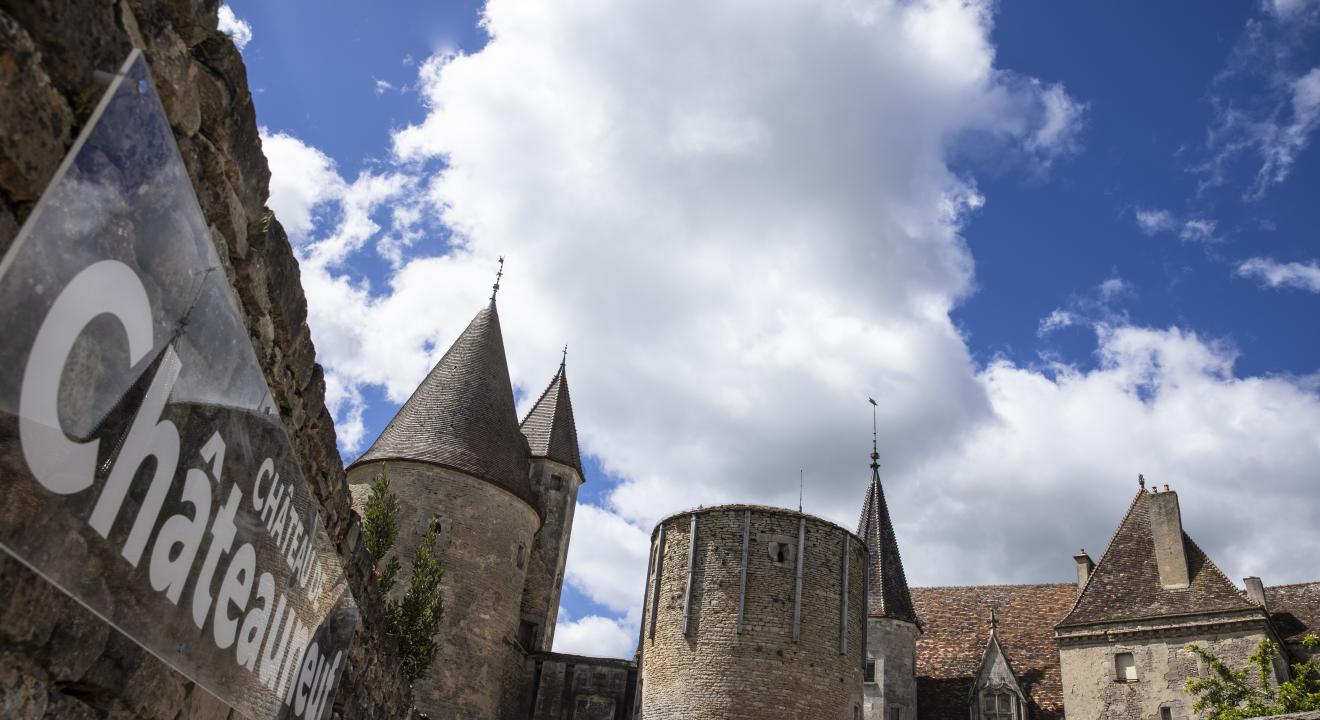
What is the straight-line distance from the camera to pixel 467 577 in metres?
24.6

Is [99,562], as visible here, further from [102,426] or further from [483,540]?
[483,540]

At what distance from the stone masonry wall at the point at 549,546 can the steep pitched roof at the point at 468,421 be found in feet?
4.94

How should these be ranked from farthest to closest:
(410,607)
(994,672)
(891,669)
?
(891,669) → (994,672) → (410,607)

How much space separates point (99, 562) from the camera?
9.02ft

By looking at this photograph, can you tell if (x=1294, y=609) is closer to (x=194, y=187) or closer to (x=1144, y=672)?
(x=1144, y=672)

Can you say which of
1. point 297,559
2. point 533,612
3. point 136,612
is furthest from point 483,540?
point 136,612

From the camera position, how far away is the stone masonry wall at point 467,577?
2373 centimetres

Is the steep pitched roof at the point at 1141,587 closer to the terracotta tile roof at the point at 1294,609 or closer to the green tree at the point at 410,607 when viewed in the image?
the terracotta tile roof at the point at 1294,609

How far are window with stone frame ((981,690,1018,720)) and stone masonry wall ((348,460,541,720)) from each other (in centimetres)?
1367

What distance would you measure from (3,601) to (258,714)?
2092 mm

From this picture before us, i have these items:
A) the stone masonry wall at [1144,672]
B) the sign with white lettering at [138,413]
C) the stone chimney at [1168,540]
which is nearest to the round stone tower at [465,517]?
the stone masonry wall at [1144,672]

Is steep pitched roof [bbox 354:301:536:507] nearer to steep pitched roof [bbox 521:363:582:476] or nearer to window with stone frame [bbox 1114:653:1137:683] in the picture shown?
steep pitched roof [bbox 521:363:582:476]

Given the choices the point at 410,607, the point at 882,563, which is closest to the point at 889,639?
the point at 882,563

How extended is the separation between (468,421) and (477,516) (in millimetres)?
3002
